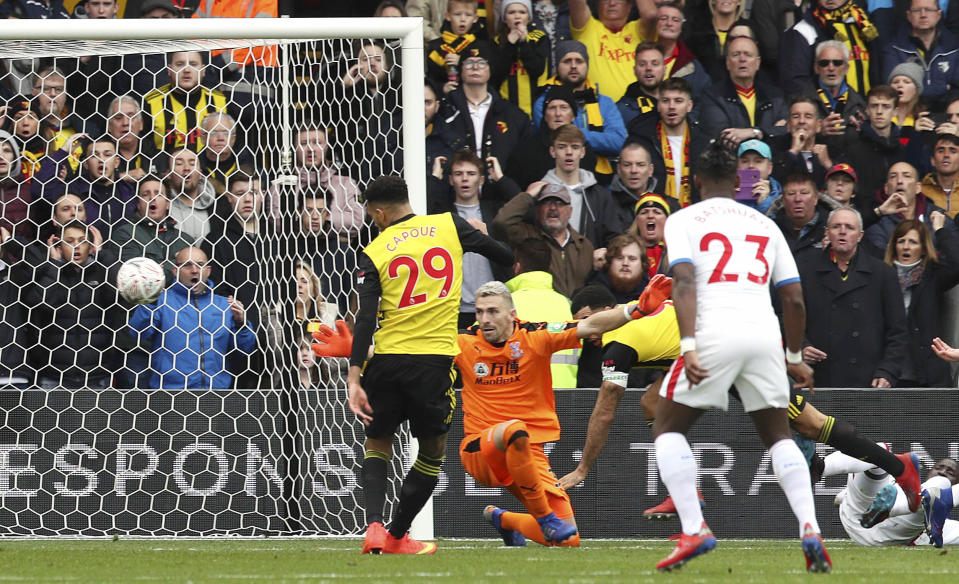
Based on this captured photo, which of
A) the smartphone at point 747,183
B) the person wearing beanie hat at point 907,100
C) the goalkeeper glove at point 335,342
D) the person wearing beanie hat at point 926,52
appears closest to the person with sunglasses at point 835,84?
the person wearing beanie hat at point 907,100

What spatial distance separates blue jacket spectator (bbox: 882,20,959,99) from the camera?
1242 centimetres

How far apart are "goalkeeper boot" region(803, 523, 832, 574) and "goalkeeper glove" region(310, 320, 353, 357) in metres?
2.94

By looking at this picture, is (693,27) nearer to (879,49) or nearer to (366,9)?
(879,49)

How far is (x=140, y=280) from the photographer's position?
9.15 m

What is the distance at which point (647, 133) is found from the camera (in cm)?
1145

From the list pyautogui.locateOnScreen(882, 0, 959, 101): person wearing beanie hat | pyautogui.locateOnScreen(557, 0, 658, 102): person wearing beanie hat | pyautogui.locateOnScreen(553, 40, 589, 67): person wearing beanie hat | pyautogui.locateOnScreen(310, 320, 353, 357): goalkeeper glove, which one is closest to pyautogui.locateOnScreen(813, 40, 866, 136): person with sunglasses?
pyautogui.locateOnScreen(882, 0, 959, 101): person wearing beanie hat

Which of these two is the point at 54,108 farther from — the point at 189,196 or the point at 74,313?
the point at 74,313

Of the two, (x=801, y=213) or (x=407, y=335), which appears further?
(x=801, y=213)

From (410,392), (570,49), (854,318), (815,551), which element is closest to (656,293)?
(410,392)

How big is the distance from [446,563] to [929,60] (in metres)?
7.79

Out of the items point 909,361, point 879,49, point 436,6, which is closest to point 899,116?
point 879,49

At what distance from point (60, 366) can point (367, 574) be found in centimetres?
443

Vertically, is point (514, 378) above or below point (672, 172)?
below

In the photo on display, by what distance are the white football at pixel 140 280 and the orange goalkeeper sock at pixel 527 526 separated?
8.99 ft
